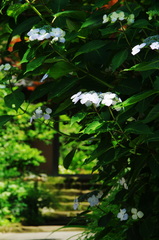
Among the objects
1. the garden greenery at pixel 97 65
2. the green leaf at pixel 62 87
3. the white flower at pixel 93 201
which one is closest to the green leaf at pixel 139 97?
the garden greenery at pixel 97 65

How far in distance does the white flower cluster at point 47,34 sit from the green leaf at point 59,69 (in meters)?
0.11

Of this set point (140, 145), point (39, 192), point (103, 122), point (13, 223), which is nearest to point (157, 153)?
point (140, 145)

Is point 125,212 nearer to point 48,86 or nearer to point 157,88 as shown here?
point 48,86

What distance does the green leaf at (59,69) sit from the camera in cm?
206

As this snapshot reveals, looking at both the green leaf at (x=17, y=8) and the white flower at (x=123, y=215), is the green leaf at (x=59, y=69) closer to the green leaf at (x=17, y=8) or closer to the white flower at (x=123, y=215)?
the green leaf at (x=17, y=8)

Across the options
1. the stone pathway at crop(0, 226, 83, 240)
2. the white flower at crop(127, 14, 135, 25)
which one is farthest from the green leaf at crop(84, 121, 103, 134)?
the stone pathway at crop(0, 226, 83, 240)

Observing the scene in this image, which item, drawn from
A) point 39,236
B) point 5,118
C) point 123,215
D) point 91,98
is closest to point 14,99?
point 5,118

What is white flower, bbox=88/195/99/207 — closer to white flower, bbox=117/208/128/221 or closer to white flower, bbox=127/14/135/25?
white flower, bbox=117/208/128/221

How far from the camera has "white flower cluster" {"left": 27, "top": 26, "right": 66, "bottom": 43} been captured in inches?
76.9

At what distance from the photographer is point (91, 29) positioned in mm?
2225

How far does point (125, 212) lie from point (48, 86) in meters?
1.01

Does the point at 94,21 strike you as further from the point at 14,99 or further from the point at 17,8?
the point at 14,99

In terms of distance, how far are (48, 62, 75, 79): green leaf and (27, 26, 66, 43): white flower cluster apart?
0.36 feet

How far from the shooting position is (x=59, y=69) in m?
2.07
